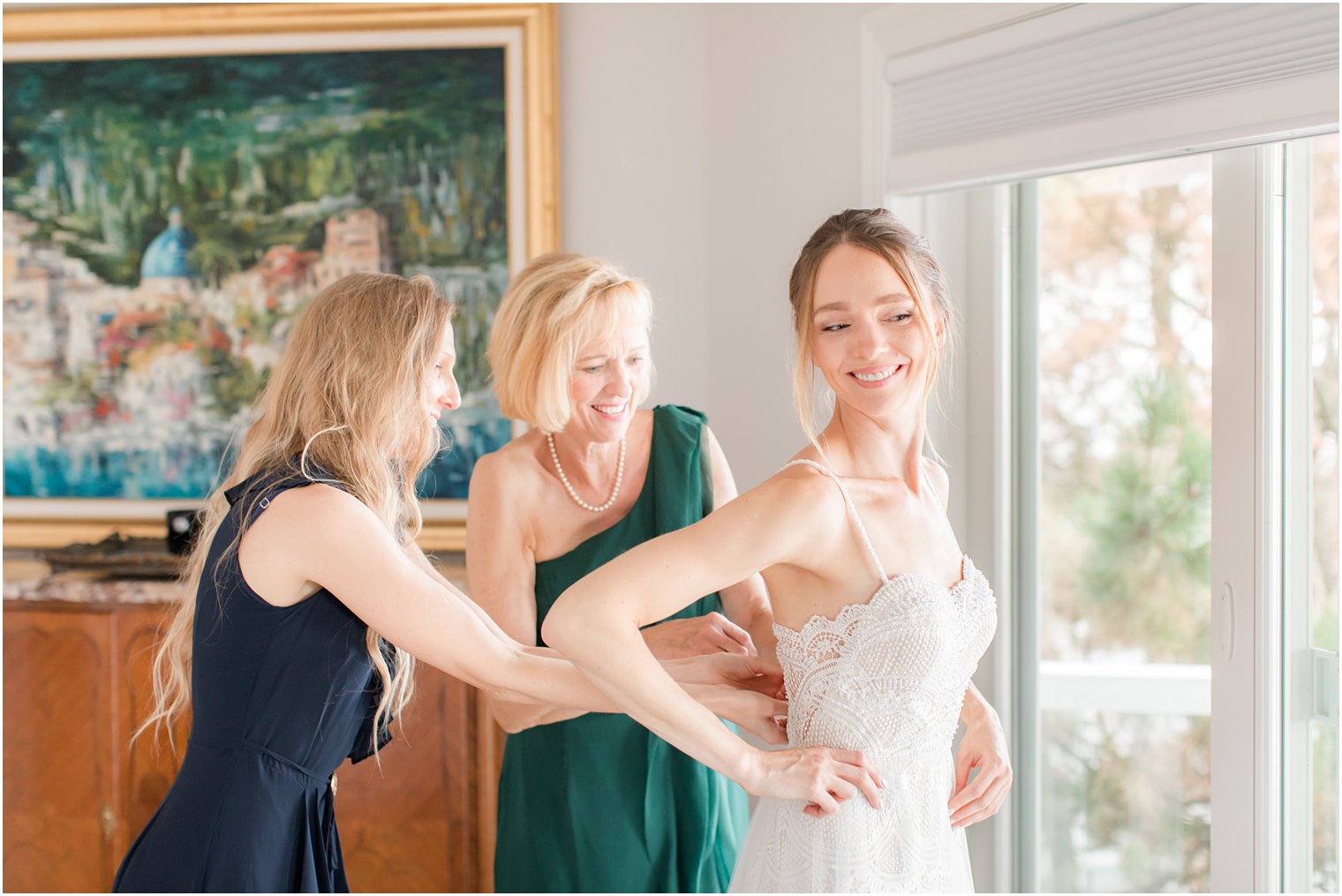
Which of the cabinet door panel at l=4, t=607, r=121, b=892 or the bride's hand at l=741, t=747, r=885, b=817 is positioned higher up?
the bride's hand at l=741, t=747, r=885, b=817

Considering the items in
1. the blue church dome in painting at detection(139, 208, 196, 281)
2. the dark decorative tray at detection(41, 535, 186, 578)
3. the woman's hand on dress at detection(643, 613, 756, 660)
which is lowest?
the dark decorative tray at detection(41, 535, 186, 578)

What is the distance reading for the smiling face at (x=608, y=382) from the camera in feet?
6.14

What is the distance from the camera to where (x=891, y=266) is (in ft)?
4.63

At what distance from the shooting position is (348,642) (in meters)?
1.49

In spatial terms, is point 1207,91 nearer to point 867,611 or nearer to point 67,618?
point 867,611

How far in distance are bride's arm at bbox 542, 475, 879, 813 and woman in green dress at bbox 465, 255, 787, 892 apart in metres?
0.52

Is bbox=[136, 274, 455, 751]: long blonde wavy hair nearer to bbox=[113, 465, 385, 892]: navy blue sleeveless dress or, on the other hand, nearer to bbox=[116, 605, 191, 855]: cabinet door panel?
bbox=[113, 465, 385, 892]: navy blue sleeveless dress

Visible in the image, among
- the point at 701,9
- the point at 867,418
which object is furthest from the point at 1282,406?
the point at 701,9

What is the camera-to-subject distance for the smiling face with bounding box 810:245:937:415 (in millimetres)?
1409

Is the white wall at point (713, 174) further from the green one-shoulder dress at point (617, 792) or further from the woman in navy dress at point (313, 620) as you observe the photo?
the woman in navy dress at point (313, 620)

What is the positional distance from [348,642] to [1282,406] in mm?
1678

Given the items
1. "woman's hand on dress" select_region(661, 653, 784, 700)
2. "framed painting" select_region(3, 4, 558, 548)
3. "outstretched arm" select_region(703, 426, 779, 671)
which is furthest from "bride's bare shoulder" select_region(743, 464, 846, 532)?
"framed painting" select_region(3, 4, 558, 548)

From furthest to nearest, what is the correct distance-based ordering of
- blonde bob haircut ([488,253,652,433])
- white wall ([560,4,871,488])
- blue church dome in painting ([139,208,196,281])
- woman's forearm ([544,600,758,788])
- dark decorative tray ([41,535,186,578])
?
blue church dome in painting ([139,208,196,281]) < dark decorative tray ([41,535,186,578]) < white wall ([560,4,871,488]) < blonde bob haircut ([488,253,652,433]) < woman's forearm ([544,600,758,788])

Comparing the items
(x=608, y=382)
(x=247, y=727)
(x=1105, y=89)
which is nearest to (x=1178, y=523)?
(x=1105, y=89)
